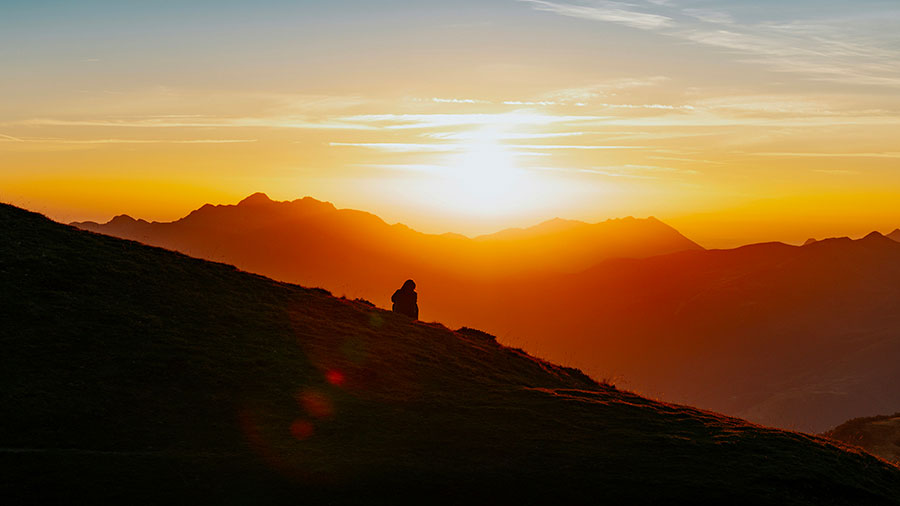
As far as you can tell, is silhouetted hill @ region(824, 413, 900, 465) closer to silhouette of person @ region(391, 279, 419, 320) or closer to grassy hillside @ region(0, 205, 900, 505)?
grassy hillside @ region(0, 205, 900, 505)

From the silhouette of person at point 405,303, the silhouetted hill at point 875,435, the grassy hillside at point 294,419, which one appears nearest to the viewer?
the grassy hillside at point 294,419

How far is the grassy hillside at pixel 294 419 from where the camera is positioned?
17.4 m

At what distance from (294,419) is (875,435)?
3575 centimetres

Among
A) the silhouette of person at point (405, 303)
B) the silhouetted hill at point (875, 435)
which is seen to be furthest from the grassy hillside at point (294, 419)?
the silhouetted hill at point (875, 435)

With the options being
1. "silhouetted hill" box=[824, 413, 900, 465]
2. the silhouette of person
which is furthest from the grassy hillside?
"silhouetted hill" box=[824, 413, 900, 465]

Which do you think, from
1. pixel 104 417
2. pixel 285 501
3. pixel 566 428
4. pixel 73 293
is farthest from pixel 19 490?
pixel 566 428

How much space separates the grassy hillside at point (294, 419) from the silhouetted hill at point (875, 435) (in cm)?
1662

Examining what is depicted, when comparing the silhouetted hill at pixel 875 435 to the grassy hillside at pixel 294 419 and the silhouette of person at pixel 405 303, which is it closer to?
the grassy hillside at pixel 294 419

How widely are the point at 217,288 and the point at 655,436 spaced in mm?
20717

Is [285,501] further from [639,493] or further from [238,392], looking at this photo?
[639,493]

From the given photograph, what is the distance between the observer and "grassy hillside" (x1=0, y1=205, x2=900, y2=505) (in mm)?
17359

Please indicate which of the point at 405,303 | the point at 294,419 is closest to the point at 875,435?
the point at 405,303

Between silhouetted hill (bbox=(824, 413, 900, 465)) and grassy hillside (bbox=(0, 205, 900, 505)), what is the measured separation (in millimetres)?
16624

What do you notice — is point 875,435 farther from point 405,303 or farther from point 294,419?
point 294,419
